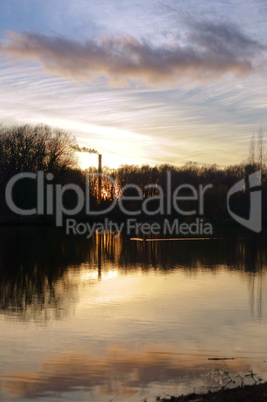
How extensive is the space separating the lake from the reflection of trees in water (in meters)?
0.07

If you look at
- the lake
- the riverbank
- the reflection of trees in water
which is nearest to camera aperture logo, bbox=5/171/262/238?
the reflection of trees in water

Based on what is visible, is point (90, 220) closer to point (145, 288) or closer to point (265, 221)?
point (265, 221)

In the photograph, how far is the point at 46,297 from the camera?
45.5ft

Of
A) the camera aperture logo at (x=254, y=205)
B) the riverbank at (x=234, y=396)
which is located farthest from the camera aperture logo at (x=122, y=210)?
the riverbank at (x=234, y=396)

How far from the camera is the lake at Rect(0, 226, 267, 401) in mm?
7051

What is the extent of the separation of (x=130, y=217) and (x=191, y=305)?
63.2 meters

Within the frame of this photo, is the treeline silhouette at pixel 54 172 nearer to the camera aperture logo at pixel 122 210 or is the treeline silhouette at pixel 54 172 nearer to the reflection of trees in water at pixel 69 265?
the camera aperture logo at pixel 122 210

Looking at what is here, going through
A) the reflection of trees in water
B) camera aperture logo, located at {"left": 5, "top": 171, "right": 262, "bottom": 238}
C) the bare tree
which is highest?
the bare tree

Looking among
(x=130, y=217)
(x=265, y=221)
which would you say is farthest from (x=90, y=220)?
(x=265, y=221)

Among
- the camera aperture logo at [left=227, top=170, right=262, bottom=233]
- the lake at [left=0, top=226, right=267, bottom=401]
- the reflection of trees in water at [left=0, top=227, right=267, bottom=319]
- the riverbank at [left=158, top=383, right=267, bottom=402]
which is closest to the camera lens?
the riverbank at [left=158, top=383, right=267, bottom=402]

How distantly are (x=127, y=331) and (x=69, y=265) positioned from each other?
463 inches

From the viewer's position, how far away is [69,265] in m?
21.7

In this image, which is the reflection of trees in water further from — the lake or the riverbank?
the riverbank

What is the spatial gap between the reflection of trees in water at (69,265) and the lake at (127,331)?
0.07 meters
